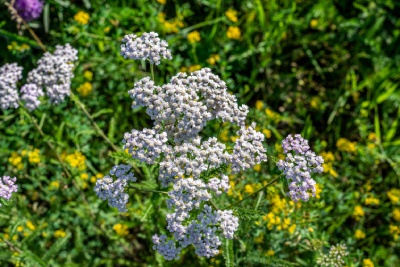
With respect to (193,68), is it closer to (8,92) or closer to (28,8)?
(28,8)

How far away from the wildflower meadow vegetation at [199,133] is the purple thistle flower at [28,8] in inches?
0.5

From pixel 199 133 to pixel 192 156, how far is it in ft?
8.18

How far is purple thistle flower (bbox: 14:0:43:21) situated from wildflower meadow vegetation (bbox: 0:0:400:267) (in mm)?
13

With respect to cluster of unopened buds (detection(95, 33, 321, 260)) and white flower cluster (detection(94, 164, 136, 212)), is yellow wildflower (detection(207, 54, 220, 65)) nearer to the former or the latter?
cluster of unopened buds (detection(95, 33, 321, 260))

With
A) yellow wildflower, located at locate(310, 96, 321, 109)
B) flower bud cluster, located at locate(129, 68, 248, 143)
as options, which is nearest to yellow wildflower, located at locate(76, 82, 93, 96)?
flower bud cluster, located at locate(129, 68, 248, 143)

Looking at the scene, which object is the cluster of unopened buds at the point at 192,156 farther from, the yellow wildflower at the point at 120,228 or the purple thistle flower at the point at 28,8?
the purple thistle flower at the point at 28,8

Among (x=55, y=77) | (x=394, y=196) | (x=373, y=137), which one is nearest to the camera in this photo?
(x=55, y=77)

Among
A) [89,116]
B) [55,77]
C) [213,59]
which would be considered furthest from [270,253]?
[55,77]

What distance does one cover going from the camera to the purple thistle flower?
5718mm

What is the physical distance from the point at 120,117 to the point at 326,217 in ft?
9.79

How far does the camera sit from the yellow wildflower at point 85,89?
568 cm

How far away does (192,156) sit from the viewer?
321cm

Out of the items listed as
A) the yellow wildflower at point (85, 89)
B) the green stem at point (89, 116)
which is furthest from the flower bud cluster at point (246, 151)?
the yellow wildflower at point (85, 89)

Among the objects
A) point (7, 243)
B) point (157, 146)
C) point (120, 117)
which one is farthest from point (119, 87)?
point (157, 146)
